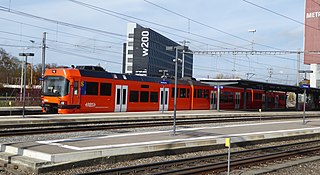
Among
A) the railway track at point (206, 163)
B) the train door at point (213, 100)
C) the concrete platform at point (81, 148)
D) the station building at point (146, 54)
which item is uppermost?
the station building at point (146, 54)

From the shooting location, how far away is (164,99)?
109ft

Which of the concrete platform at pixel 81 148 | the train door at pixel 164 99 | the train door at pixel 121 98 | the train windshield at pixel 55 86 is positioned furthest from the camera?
the train door at pixel 164 99

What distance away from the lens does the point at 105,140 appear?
13.9m

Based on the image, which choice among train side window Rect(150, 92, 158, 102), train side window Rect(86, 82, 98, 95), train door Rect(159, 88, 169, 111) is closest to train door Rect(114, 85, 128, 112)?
train side window Rect(86, 82, 98, 95)

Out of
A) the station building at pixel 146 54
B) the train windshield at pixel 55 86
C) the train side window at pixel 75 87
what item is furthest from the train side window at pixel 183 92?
the station building at pixel 146 54

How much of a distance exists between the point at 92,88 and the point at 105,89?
1.28 meters

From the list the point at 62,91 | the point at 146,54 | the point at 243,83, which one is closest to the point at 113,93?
the point at 62,91

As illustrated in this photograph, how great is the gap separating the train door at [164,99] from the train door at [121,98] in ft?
13.6

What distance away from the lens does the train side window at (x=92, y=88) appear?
84.2 feet

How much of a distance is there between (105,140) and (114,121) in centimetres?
921

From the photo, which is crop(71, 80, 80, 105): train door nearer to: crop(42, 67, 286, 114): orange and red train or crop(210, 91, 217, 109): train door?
crop(42, 67, 286, 114): orange and red train

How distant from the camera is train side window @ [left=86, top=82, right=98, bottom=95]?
25.7 metres

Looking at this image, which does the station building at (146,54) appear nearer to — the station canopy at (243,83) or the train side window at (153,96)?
the station canopy at (243,83)

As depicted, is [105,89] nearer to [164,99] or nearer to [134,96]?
[134,96]
